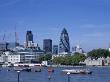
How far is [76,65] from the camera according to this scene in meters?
199

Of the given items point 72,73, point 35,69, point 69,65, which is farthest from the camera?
point 69,65

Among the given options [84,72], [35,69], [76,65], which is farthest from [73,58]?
[84,72]

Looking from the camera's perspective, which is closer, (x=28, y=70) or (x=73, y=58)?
(x=28, y=70)

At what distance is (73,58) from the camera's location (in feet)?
655

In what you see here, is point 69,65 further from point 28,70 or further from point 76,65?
point 28,70

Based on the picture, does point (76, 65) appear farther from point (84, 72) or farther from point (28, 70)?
point (84, 72)

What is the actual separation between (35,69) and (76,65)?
75099mm

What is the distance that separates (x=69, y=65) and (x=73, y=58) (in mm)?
4372

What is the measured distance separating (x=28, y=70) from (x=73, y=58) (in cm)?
7563

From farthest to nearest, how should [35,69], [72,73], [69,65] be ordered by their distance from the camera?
[69,65] → [35,69] → [72,73]

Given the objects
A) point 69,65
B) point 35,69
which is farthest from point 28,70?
point 69,65

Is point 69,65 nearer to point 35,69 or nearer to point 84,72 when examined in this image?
point 35,69

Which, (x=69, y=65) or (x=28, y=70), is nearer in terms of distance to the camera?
(x=28, y=70)

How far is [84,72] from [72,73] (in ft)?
10.6
